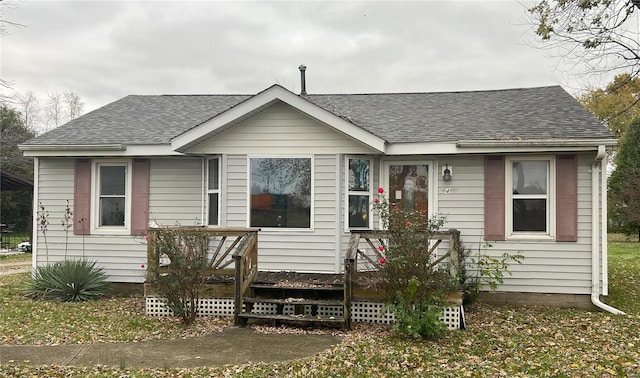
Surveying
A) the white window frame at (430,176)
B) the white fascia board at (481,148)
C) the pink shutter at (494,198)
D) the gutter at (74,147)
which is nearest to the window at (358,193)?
the white window frame at (430,176)

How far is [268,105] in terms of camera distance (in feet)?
27.7

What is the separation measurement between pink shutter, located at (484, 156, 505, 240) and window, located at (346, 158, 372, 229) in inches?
83.4

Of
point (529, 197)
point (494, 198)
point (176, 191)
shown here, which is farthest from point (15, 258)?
point (529, 197)

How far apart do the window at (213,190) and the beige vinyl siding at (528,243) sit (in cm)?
422

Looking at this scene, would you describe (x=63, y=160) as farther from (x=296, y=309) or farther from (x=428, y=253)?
(x=428, y=253)

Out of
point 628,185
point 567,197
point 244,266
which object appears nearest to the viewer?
point 244,266

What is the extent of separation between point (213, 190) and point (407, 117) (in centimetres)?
436

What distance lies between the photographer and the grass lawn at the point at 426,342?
4.95 m

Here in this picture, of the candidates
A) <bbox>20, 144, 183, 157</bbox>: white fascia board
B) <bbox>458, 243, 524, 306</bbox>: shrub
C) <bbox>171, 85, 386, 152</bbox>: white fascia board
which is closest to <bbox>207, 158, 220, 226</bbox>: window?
<bbox>20, 144, 183, 157</bbox>: white fascia board

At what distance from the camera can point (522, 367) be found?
513cm

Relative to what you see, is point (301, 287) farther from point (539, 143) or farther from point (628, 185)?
point (628, 185)

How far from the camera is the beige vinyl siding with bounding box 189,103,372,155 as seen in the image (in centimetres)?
841

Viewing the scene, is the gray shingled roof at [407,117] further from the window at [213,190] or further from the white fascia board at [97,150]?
the window at [213,190]

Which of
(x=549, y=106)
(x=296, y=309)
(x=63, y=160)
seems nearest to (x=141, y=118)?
(x=63, y=160)
